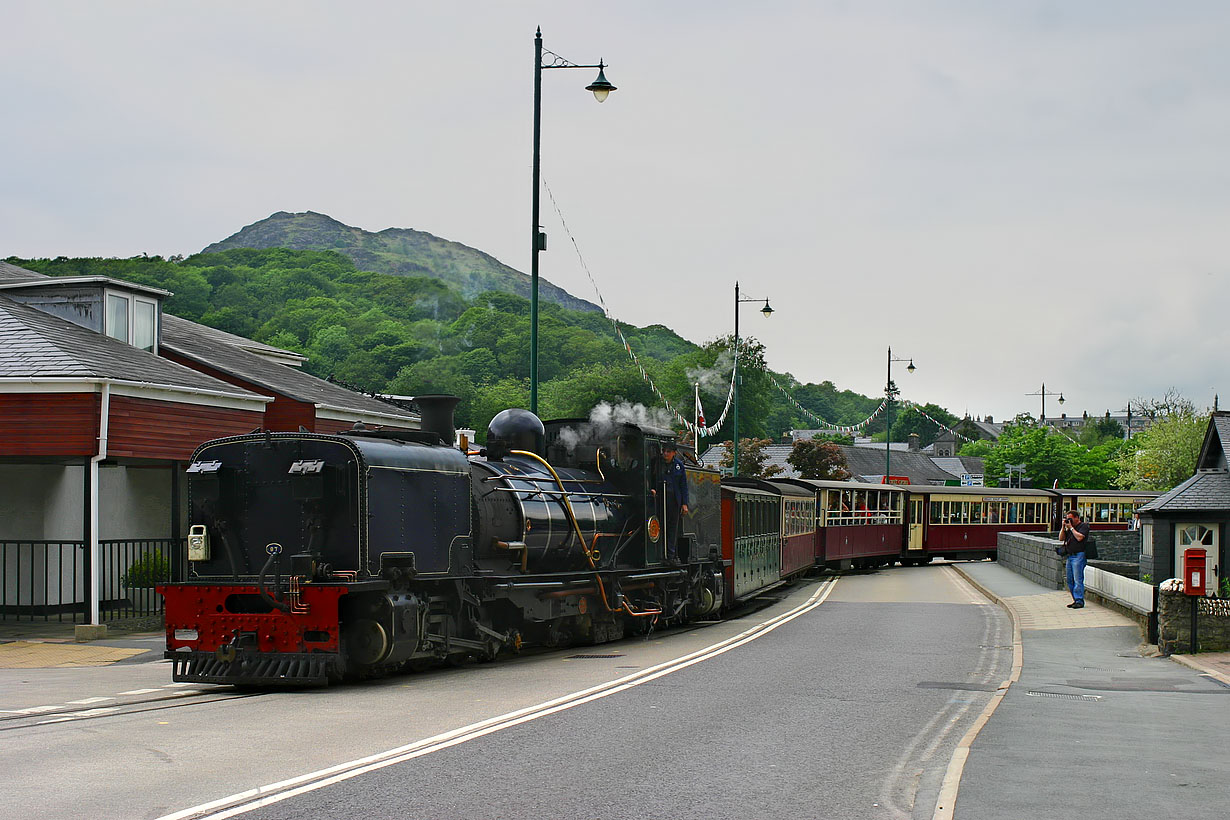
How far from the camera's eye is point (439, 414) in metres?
14.5

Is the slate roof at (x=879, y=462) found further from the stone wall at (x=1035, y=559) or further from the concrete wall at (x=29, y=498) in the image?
the concrete wall at (x=29, y=498)

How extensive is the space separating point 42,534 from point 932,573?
2701cm

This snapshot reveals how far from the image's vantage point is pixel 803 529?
32.8m

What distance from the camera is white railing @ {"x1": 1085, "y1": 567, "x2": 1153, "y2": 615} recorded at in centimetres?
1777

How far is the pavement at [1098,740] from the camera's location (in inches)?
Result: 269

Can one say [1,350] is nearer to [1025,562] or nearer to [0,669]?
[0,669]

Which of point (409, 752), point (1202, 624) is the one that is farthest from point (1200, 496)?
point (409, 752)

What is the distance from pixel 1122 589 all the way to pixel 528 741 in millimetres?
14713

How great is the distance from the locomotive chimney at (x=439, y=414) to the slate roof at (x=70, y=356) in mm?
5552

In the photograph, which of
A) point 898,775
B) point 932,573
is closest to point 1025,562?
point 932,573

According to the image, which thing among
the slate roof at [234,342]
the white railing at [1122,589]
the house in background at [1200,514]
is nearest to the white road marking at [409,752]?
the white railing at [1122,589]

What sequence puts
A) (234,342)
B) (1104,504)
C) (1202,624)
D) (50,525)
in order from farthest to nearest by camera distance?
(1104,504) < (234,342) < (50,525) < (1202,624)

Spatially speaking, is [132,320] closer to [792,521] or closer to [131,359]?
[131,359]

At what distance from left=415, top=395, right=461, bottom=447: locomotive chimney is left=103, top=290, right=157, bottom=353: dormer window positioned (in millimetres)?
9406
